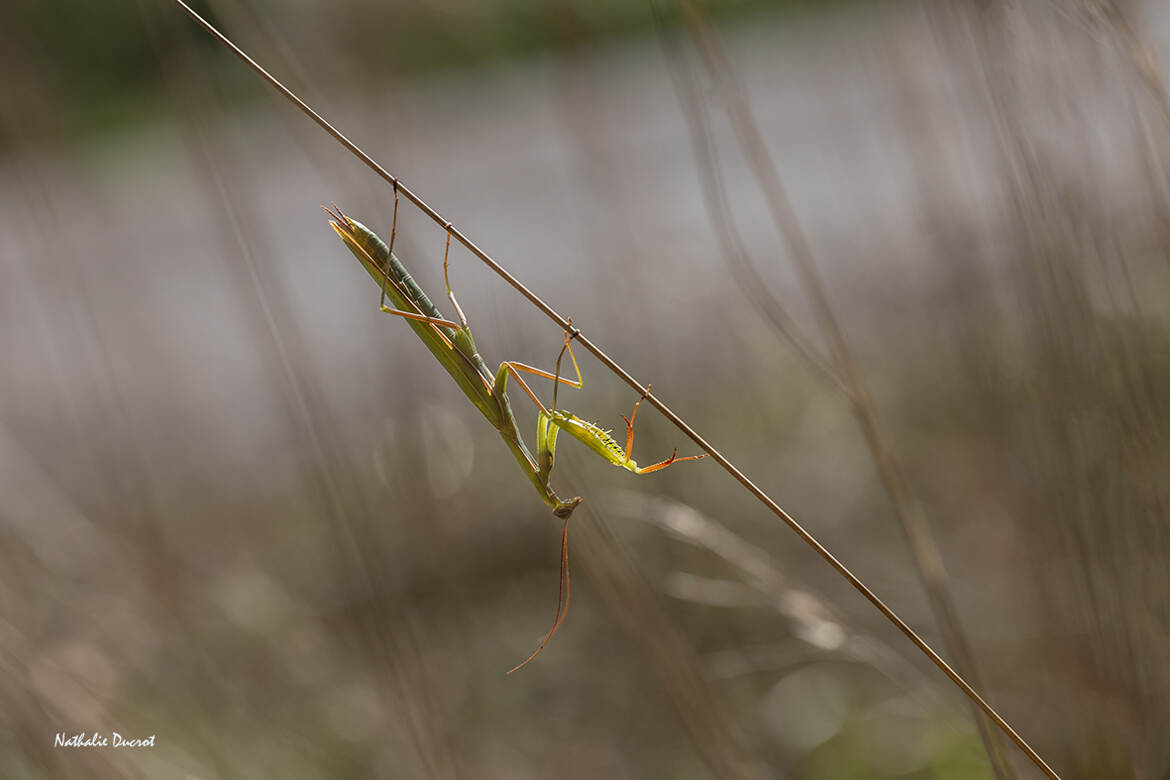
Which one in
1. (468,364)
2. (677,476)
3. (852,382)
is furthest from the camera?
(677,476)

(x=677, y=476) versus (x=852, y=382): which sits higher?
(x=852, y=382)

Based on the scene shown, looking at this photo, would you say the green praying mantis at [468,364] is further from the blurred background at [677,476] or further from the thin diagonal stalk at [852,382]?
the thin diagonal stalk at [852,382]

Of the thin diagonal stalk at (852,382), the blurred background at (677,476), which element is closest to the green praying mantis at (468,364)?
the blurred background at (677,476)

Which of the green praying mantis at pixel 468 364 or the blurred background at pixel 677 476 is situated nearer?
the green praying mantis at pixel 468 364

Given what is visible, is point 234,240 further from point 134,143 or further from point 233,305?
point 134,143

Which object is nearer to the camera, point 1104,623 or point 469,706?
point 1104,623

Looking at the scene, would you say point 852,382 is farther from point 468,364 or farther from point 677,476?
point 677,476

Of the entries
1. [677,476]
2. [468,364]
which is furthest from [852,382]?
[677,476]

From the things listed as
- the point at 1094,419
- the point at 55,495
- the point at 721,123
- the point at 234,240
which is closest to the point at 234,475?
the point at 55,495
